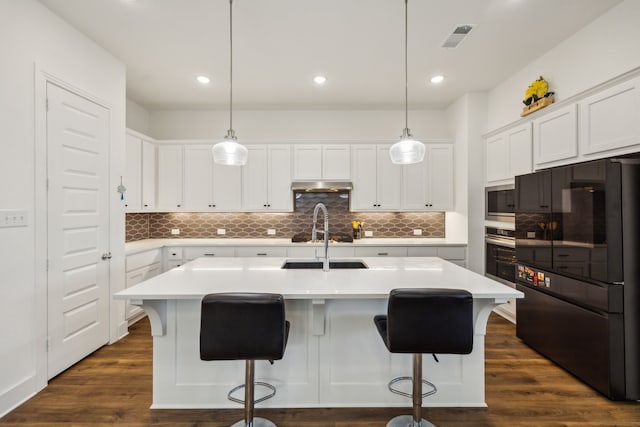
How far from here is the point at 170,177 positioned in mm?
4656

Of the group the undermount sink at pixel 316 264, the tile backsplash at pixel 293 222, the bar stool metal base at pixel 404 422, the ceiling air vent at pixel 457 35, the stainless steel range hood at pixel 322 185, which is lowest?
the bar stool metal base at pixel 404 422

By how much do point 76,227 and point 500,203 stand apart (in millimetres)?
4355

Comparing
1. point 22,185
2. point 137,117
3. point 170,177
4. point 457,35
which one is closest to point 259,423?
point 22,185

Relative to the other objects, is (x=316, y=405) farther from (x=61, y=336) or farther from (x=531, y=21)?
(x=531, y=21)

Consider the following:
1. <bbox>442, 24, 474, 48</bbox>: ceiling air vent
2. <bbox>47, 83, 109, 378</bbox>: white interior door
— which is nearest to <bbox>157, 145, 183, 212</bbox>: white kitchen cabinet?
<bbox>47, 83, 109, 378</bbox>: white interior door

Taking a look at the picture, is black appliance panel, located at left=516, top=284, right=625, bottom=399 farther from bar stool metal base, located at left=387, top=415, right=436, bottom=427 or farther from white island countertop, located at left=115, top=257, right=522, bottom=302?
bar stool metal base, located at left=387, top=415, right=436, bottom=427

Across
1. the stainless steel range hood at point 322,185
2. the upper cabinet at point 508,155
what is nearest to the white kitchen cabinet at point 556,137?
the upper cabinet at point 508,155

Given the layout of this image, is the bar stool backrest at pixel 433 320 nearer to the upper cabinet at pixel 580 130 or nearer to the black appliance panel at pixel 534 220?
the black appliance panel at pixel 534 220

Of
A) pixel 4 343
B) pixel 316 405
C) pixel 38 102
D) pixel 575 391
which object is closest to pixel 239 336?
pixel 316 405

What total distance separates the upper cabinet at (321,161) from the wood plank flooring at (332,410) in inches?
116

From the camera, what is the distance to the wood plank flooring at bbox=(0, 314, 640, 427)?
2.04m

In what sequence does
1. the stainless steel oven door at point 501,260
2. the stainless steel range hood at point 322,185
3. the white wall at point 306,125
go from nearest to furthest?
1. the stainless steel oven door at point 501,260
2. the stainless steel range hood at point 322,185
3. the white wall at point 306,125

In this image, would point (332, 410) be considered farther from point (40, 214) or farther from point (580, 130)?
point (580, 130)

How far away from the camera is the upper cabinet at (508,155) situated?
3.37 metres
